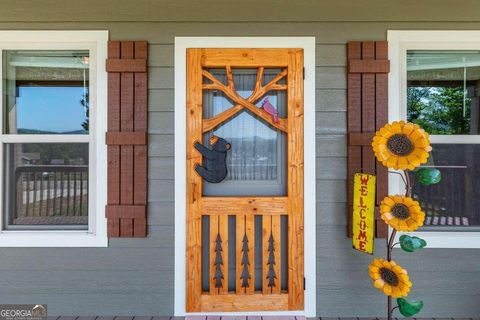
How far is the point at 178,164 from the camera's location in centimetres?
268

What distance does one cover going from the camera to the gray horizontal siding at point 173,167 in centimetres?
268

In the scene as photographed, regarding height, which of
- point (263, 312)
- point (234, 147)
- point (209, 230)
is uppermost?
point (234, 147)

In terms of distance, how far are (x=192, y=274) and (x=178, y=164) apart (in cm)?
78

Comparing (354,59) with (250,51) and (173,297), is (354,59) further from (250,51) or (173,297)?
(173,297)

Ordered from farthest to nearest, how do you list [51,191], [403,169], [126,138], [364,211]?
[51,191]
[126,138]
[364,211]
[403,169]

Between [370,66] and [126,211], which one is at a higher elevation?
[370,66]

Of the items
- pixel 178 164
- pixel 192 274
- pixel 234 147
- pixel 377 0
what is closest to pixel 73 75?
pixel 178 164

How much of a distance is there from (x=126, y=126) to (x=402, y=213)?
74.5 inches

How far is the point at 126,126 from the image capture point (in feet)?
8.73

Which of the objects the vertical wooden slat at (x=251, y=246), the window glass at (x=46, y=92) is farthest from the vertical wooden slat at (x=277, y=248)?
the window glass at (x=46, y=92)

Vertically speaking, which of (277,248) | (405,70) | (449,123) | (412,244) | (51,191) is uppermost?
(405,70)

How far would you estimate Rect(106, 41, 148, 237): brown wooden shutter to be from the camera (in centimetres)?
265

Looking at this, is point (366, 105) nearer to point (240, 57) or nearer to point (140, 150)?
point (240, 57)

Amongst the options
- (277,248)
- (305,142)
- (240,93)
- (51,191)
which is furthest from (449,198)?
(51,191)
